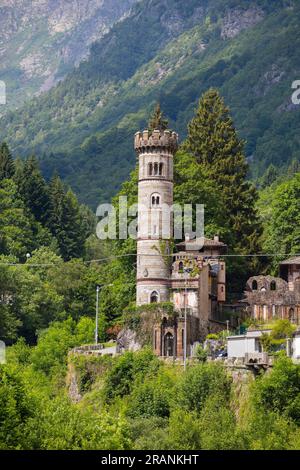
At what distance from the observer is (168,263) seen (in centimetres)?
10450

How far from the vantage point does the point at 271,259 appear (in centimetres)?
11781

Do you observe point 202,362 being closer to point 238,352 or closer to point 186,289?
point 238,352

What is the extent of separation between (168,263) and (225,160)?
2254 centimetres

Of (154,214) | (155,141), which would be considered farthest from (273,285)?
(155,141)

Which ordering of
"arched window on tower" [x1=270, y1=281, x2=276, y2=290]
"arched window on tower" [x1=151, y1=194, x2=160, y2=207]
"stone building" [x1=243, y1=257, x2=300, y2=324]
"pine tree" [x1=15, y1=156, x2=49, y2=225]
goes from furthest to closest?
1. "pine tree" [x1=15, y1=156, x2=49, y2=225]
2. "arched window on tower" [x1=270, y1=281, x2=276, y2=290]
3. "arched window on tower" [x1=151, y1=194, x2=160, y2=207]
4. "stone building" [x1=243, y1=257, x2=300, y2=324]

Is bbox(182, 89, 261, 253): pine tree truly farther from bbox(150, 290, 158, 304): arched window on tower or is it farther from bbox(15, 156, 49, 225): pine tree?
bbox(15, 156, 49, 225): pine tree

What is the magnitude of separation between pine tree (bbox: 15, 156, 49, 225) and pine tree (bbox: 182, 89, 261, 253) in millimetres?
22252

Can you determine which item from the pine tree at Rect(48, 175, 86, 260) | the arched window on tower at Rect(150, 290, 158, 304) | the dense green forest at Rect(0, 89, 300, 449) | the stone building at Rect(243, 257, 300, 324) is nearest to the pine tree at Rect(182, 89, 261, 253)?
the dense green forest at Rect(0, 89, 300, 449)

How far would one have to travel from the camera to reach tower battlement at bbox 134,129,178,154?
106812 millimetres

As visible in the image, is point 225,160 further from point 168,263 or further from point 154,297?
point 154,297

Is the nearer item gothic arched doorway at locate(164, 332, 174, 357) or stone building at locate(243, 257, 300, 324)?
gothic arched doorway at locate(164, 332, 174, 357)

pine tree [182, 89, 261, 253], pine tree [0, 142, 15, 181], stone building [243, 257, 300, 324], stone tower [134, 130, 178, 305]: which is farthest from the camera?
pine tree [0, 142, 15, 181]

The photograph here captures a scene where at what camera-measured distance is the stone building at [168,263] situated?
101938mm

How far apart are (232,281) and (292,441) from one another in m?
35.9
